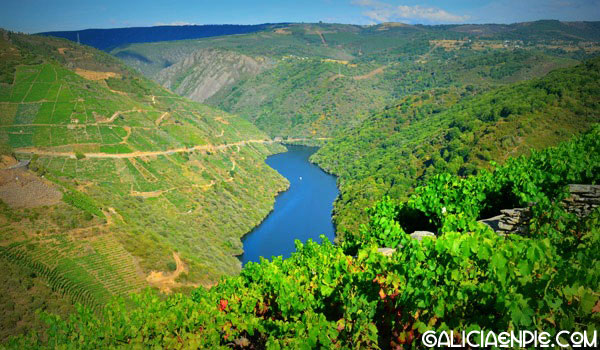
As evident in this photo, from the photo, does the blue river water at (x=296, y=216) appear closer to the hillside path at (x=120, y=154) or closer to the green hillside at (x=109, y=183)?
the green hillside at (x=109, y=183)

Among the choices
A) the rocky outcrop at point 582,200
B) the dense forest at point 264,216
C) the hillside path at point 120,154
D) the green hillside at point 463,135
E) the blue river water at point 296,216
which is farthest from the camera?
the blue river water at point 296,216

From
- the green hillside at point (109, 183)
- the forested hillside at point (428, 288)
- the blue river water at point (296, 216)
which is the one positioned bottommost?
the blue river water at point (296, 216)

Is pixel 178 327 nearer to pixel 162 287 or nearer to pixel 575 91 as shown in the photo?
pixel 162 287

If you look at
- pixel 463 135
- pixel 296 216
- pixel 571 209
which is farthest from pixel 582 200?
pixel 463 135

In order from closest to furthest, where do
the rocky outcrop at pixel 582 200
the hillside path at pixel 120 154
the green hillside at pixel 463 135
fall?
the rocky outcrop at pixel 582 200, the hillside path at pixel 120 154, the green hillside at pixel 463 135

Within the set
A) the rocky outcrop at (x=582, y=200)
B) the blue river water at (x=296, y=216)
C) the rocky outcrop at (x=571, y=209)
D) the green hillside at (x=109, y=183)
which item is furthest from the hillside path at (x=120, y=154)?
the rocky outcrop at (x=582, y=200)

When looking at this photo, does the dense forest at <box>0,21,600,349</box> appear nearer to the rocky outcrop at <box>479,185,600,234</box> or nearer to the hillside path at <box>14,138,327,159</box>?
the rocky outcrop at <box>479,185,600,234</box>
